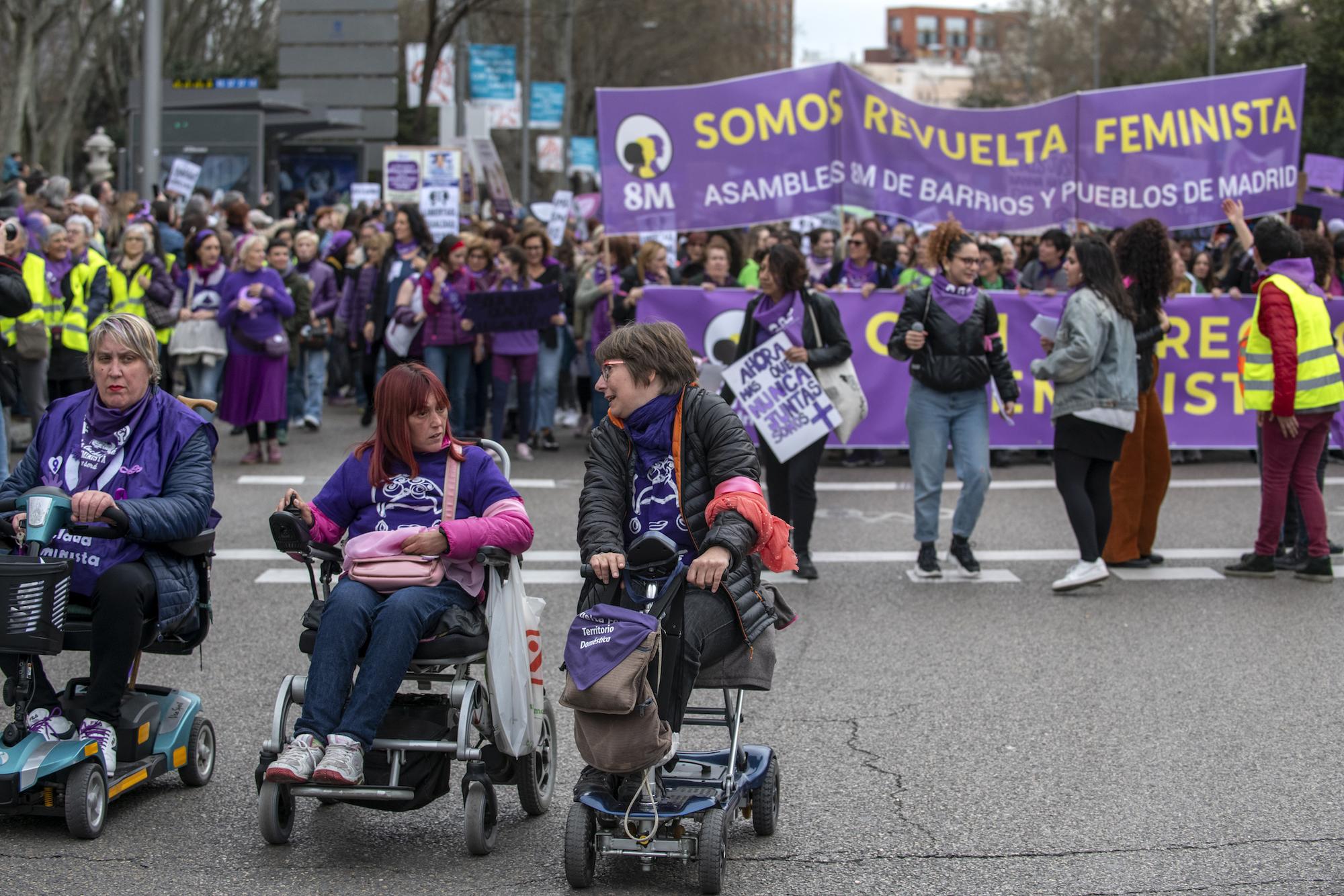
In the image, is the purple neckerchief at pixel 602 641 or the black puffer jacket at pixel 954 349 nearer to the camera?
the purple neckerchief at pixel 602 641

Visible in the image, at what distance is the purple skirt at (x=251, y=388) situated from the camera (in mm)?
13055

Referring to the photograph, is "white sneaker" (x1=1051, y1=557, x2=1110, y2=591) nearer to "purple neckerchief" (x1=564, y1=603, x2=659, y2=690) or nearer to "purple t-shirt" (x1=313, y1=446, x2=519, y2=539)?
"purple t-shirt" (x1=313, y1=446, x2=519, y2=539)

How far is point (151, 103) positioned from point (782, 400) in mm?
12372

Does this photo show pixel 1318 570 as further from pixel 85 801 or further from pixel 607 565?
pixel 85 801

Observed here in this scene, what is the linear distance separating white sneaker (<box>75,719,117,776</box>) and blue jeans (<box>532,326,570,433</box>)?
30.1 ft

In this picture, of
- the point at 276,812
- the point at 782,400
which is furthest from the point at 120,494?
the point at 782,400

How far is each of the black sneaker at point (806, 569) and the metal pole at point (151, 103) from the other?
11995 millimetres

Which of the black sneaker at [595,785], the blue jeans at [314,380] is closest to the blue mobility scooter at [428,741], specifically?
the black sneaker at [595,785]

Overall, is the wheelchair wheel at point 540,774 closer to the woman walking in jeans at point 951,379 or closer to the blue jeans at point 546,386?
the woman walking in jeans at point 951,379

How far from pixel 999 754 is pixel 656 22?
177 ft

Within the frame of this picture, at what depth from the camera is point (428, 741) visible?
4945 mm

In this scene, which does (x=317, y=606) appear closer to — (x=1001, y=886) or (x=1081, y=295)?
(x=1001, y=886)

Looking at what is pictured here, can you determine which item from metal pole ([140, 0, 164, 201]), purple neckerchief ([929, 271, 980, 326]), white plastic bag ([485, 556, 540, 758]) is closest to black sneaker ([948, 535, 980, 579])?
purple neckerchief ([929, 271, 980, 326])

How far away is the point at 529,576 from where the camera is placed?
9.27m
